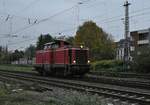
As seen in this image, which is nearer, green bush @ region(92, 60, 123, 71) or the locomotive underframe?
the locomotive underframe

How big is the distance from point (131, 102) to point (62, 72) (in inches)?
752

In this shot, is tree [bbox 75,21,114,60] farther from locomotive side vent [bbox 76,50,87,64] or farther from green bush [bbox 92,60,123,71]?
locomotive side vent [bbox 76,50,87,64]

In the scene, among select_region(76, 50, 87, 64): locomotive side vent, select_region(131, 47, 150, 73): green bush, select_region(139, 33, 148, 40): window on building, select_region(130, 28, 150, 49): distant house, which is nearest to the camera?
select_region(76, 50, 87, 64): locomotive side vent

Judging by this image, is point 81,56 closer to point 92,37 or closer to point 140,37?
point 92,37

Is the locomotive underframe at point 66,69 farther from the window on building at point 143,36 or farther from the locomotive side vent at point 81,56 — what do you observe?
the window on building at point 143,36

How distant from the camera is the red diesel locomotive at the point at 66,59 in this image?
101 ft

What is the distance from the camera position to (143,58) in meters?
39.8

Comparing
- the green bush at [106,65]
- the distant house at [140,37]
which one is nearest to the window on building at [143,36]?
the distant house at [140,37]

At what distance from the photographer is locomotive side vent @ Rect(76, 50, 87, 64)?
31234mm

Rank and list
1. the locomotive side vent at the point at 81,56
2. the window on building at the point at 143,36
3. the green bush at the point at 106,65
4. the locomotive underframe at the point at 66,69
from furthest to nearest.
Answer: the window on building at the point at 143,36 < the green bush at the point at 106,65 < the locomotive side vent at the point at 81,56 < the locomotive underframe at the point at 66,69

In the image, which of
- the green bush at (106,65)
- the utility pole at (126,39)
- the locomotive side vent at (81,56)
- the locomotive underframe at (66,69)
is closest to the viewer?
the locomotive underframe at (66,69)

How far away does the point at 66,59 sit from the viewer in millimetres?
31297

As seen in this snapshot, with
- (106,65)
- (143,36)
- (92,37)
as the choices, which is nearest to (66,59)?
(106,65)

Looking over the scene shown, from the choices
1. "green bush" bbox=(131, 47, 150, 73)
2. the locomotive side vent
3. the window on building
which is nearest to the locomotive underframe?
the locomotive side vent
